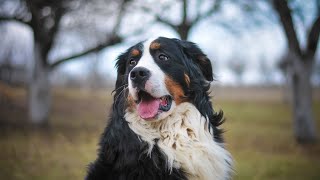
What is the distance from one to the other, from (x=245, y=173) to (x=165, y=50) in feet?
17.1

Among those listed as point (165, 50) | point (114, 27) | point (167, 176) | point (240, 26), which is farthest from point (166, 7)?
point (167, 176)

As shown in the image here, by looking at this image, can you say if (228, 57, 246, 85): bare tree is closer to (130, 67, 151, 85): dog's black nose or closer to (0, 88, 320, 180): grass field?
(0, 88, 320, 180): grass field

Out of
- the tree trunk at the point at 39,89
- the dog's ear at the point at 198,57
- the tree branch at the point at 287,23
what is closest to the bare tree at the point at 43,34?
the tree trunk at the point at 39,89

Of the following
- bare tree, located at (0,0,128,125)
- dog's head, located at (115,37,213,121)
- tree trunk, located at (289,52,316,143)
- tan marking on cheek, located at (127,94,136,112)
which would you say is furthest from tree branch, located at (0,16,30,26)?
tan marking on cheek, located at (127,94,136,112)

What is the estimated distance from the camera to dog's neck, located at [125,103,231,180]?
4031mm

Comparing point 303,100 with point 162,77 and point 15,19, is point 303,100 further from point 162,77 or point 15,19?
point 15,19

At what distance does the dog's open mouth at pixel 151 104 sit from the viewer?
4157 millimetres

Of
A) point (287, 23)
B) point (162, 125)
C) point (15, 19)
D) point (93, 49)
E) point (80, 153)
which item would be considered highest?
point (15, 19)

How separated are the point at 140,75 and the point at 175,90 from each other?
0.44 m

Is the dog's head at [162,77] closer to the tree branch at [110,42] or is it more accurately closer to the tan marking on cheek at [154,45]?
the tan marking on cheek at [154,45]

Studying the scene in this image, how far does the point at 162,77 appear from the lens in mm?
4184

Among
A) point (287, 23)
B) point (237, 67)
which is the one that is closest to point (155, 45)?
point (287, 23)

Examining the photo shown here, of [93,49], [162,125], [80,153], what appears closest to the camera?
[162,125]

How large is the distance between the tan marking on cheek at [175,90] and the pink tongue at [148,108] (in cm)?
18
